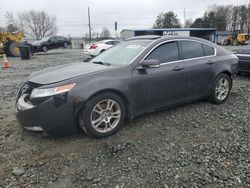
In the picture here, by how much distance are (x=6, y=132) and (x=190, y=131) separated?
3.08 m

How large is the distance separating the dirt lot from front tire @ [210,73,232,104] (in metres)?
0.61

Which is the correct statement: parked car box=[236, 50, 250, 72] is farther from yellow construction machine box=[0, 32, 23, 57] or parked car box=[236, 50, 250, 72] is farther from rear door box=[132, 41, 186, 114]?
yellow construction machine box=[0, 32, 23, 57]

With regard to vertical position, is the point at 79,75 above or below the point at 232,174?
above

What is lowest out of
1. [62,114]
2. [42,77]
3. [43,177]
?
[43,177]

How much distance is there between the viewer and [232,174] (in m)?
2.58

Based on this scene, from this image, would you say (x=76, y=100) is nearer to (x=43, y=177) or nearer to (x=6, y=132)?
(x=43, y=177)

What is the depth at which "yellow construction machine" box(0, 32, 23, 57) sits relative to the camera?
17750 mm

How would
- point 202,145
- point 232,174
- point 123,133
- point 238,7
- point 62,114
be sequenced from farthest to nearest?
point 238,7 → point 123,133 → point 202,145 → point 62,114 → point 232,174

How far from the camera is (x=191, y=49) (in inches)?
172

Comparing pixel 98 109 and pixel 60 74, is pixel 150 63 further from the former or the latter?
pixel 60 74

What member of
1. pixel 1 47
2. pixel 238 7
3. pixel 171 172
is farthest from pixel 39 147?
pixel 238 7

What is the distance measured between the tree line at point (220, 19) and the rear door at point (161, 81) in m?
74.2

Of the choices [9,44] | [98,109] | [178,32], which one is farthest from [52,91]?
[178,32]

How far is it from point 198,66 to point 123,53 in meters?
1.50
